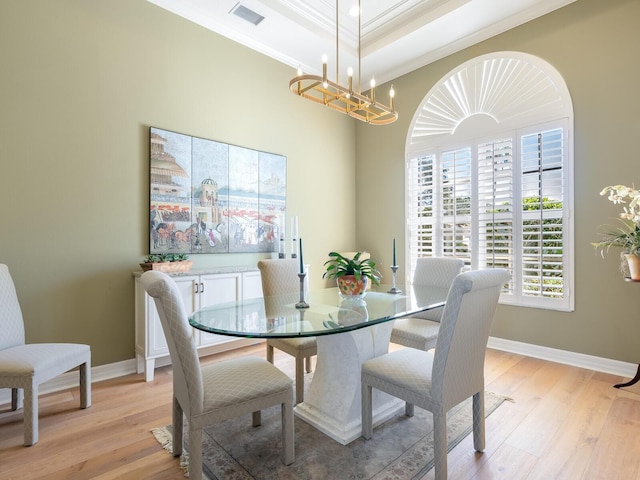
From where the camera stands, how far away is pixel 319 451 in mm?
1779

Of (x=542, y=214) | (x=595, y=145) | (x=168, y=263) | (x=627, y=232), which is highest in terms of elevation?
(x=595, y=145)

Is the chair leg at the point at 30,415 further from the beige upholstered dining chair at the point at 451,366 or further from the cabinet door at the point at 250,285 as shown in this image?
the beige upholstered dining chair at the point at 451,366

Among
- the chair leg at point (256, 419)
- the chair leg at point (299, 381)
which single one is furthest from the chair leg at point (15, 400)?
the chair leg at point (299, 381)

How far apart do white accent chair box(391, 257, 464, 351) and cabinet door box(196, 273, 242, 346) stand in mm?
1519

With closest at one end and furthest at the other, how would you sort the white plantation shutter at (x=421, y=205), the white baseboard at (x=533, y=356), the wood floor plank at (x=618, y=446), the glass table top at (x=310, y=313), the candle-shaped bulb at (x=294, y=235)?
the glass table top at (x=310, y=313)
the wood floor plank at (x=618, y=446)
the white baseboard at (x=533, y=356)
the candle-shaped bulb at (x=294, y=235)
the white plantation shutter at (x=421, y=205)

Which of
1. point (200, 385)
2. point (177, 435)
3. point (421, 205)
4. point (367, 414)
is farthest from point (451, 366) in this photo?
point (421, 205)

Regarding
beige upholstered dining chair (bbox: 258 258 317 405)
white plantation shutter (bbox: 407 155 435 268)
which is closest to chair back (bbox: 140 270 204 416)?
beige upholstered dining chair (bbox: 258 258 317 405)

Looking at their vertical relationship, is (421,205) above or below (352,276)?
above

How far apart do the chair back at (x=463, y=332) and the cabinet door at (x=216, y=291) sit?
6.78 feet

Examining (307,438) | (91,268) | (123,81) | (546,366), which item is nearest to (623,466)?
(546,366)

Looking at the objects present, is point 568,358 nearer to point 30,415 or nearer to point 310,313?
point 310,313

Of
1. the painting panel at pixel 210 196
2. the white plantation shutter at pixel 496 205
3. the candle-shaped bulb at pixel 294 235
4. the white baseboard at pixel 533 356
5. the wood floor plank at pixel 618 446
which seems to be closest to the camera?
the wood floor plank at pixel 618 446

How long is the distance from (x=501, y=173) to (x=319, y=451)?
312 centimetres

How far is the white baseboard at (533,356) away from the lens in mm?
2545
